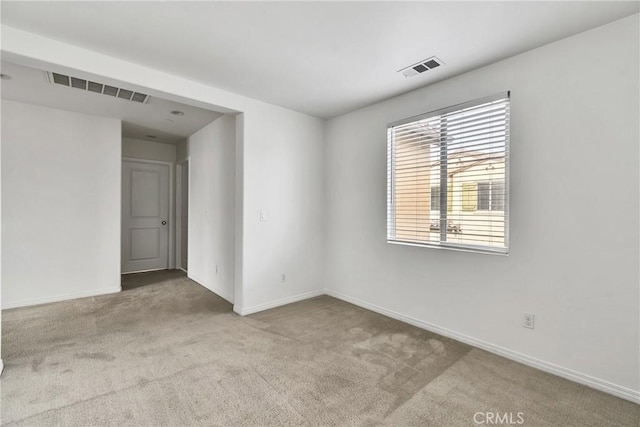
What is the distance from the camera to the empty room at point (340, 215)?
1952 millimetres

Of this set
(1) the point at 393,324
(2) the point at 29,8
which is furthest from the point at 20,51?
(1) the point at 393,324

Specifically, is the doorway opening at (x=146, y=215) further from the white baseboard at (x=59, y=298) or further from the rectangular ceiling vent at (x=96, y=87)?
the rectangular ceiling vent at (x=96, y=87)

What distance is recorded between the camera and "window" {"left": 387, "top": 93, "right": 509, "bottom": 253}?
8.47ft

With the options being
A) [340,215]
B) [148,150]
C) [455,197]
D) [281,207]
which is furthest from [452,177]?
[148,150]

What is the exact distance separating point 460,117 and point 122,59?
3053mm

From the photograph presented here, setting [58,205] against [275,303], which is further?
[58,205]

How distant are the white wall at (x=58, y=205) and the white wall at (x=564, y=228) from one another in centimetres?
433

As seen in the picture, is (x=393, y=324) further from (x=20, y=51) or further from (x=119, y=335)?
(x=20, y=51)

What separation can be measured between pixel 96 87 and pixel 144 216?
10.2 ft

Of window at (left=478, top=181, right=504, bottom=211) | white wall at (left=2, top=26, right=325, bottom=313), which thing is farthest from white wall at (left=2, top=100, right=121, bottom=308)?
window at (left=478, top=181, right=504, bottom=211)

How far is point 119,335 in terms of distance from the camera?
9.52 feet

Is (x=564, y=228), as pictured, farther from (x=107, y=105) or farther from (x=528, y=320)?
(x=107, y=105)

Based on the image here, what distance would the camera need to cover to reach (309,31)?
2135 millimetres

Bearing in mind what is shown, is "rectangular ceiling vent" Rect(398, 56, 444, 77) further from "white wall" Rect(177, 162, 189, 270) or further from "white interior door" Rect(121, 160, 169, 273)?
"white interior door" Rect(121, 160, 169, 273)
